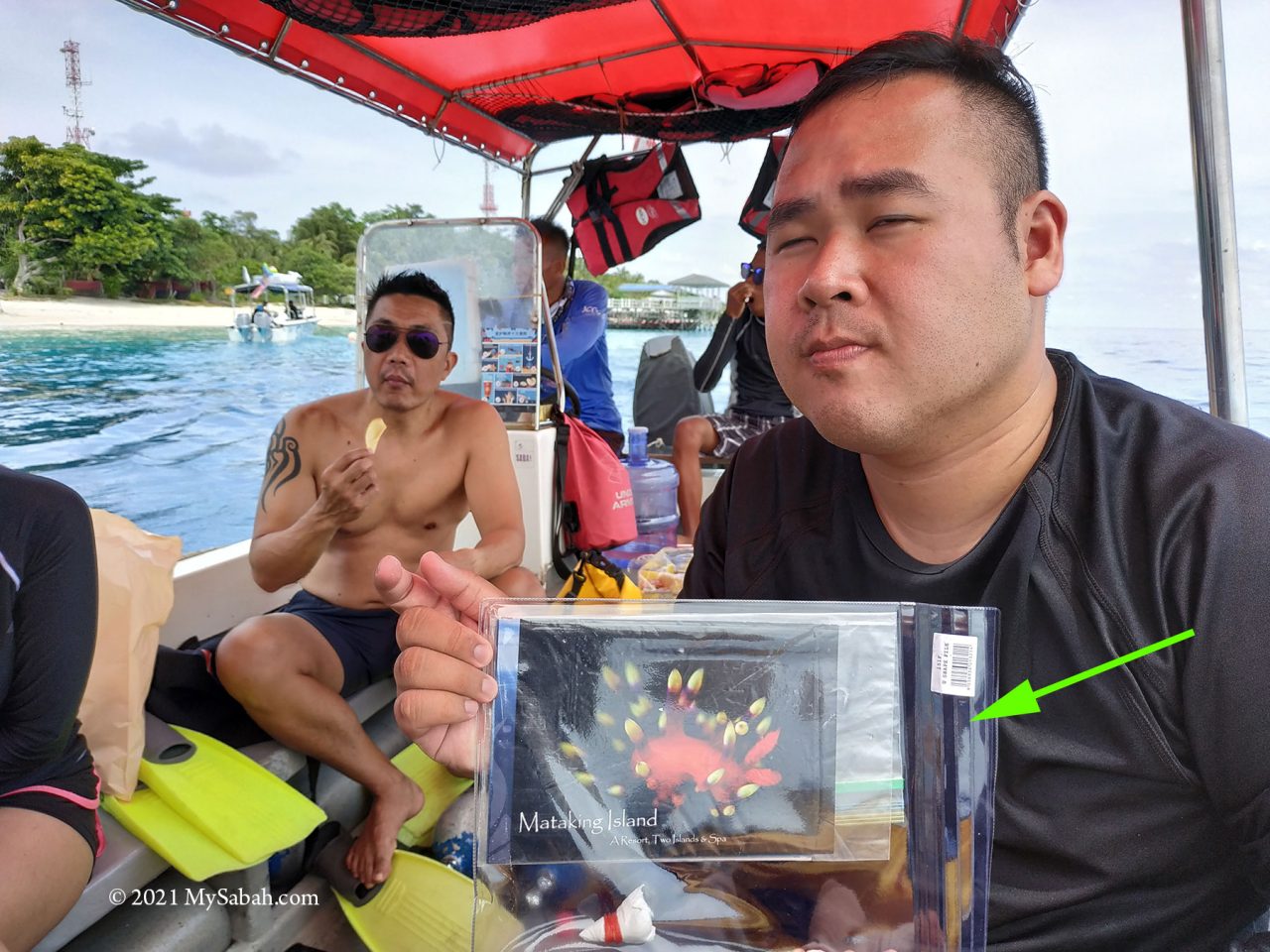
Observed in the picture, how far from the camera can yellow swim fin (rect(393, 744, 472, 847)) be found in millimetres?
2225

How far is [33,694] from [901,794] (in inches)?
66.1

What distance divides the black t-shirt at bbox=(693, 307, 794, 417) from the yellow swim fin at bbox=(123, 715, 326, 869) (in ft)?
10.8

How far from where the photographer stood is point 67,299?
3.68 m

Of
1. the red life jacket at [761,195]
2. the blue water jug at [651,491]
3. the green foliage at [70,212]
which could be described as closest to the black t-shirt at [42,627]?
the green foliage at [70,212]

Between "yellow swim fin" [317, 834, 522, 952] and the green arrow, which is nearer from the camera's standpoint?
the green arrow

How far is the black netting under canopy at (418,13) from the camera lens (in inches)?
91.1

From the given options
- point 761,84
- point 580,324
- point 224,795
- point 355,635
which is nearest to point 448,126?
point 580,324

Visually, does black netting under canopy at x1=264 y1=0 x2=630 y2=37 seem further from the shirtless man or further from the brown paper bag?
the brown paper bag

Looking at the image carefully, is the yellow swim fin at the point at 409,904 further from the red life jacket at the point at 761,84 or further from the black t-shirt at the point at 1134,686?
the red life jacket at the point at 761,84

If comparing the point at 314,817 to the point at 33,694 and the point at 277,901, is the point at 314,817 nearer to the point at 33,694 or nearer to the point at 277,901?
the point at 277,901

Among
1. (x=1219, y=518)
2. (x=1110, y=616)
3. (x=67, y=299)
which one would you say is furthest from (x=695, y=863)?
(x=67, y=299)

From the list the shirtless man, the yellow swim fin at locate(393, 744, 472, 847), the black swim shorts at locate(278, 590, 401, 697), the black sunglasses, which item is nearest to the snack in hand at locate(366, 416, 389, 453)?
the shirtless man

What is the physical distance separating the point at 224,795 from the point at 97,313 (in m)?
3.36

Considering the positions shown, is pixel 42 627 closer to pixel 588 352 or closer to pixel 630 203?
pixel 588 352
